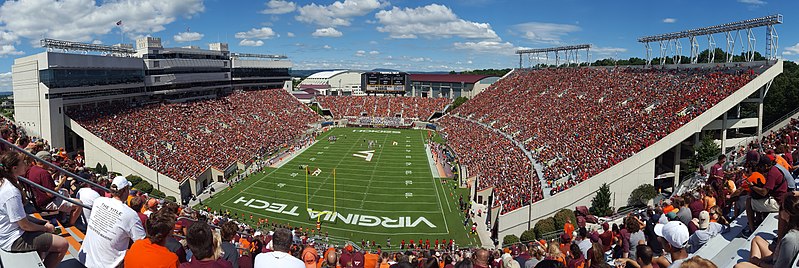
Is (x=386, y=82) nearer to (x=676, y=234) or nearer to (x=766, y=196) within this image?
(x=766, y=196)

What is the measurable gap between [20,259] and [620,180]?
877 inches

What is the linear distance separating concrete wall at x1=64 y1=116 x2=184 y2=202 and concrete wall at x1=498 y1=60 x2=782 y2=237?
61.1ft

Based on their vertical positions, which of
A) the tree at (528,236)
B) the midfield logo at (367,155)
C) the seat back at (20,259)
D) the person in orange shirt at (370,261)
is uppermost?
the seat back at (20,259)

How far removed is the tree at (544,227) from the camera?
61.1ft

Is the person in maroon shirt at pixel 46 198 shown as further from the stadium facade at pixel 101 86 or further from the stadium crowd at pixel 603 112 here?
the stadium facade at pixel 101 86

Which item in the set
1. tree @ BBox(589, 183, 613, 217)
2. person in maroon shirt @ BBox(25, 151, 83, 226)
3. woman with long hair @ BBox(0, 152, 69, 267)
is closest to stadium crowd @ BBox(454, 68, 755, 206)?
tree @ BBox(589, 183, 613, 217)

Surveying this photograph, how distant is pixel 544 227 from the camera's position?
1877 centimetres

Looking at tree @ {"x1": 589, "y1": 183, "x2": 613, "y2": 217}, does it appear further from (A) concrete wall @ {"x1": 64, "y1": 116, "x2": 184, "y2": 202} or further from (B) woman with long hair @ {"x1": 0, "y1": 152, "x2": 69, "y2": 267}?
(A) concrete wall @ {"x1": 64, "y1": 116, "x2": 184, "y2": 202}

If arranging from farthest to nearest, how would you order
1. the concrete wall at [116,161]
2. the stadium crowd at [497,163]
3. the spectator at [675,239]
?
the concrete wall at [116,161], the stadium crowd at [497,163], the spectator at [675,239]

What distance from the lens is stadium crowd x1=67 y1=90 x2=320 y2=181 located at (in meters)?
30.8

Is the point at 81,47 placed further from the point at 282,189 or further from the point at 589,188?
the point at 589,188

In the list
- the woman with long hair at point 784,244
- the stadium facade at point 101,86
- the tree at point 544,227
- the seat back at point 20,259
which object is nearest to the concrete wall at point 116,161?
the stadium facade at point 101,86

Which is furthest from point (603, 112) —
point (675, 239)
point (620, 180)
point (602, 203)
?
point (675, 239)

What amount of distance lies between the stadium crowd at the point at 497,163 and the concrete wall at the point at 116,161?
18.0 meters
